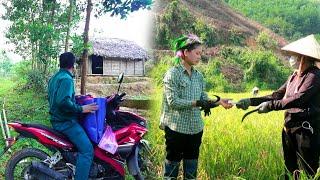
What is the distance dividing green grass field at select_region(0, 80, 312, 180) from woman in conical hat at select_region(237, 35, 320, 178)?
Result: 0.33 metres

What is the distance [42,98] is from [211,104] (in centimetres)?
178

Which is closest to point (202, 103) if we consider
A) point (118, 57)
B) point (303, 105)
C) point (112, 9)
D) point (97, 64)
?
point (303, 105)

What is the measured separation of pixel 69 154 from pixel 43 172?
137 mm

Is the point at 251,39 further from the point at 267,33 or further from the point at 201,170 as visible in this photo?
the point at 201,170

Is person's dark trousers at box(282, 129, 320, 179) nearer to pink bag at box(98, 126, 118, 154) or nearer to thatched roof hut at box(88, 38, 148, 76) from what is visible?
pink bag at box(98, 126, 118, 154)

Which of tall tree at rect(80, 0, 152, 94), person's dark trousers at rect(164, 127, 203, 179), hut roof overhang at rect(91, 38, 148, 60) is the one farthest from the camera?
hut roof overhang at rect(91, 38, 148, 60)

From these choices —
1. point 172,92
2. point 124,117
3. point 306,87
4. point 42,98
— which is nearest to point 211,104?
point 172,92

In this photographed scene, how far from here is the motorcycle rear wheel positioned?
2.27 metres

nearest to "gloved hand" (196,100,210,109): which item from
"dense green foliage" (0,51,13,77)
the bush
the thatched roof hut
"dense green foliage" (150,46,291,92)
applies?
the thatched roof hut

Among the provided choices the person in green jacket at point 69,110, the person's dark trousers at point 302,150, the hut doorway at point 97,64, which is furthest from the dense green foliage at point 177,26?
the person's dark trousers at point 302,150

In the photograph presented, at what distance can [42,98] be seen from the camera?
3471 mm

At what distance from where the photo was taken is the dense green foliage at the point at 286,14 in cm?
314

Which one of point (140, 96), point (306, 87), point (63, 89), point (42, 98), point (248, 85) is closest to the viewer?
point (306, 87)

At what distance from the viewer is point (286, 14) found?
3.22 meters
